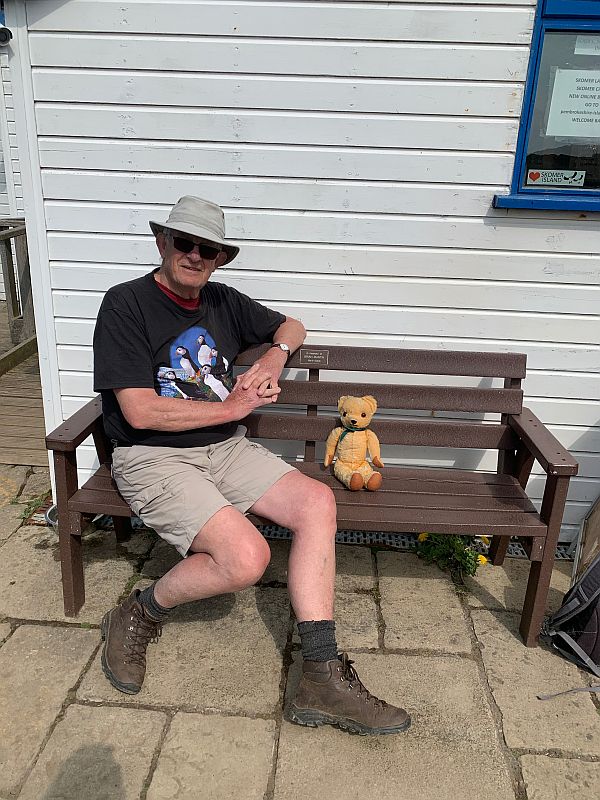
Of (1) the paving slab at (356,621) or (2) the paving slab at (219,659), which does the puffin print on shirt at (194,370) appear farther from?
(1) the paving slab at (356,621)

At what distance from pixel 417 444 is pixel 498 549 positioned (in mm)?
683

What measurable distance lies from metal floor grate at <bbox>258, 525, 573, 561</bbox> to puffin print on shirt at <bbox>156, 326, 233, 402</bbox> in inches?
41.1

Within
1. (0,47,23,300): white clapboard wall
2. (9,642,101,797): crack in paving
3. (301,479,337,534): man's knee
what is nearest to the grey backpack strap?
(301,479,337,534): man's knee

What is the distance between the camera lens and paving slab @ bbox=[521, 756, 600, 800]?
1.98 m

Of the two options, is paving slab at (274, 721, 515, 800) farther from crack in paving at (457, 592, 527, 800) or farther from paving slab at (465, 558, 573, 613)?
paving slab at (465, 558, 573, 613)

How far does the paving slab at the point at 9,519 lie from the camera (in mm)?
3301

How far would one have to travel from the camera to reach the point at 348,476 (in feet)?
9.09

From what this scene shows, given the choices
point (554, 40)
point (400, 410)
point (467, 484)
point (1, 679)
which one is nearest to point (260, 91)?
point (554, 40)

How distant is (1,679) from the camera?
2.34 m

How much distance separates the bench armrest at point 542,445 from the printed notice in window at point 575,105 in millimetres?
1303

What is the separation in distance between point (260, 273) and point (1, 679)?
2.05 meters

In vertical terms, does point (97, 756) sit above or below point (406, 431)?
below

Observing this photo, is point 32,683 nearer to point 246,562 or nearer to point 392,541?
point 246,562

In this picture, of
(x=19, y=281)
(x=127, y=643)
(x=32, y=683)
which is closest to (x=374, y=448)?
(x=127, y=643)
